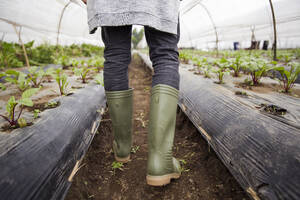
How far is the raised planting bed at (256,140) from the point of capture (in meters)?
0.56

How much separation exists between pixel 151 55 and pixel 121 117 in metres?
0.38

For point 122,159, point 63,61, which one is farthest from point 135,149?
point 63,61

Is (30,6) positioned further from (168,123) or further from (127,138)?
(168,123)

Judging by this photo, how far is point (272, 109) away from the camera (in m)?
0.90

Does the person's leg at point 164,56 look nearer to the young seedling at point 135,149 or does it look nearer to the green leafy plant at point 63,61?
the young seedling at point 135,149

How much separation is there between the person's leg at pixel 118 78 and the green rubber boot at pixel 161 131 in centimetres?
21

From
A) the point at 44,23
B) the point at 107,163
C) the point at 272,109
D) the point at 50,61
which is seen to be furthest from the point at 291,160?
the point at 44,23

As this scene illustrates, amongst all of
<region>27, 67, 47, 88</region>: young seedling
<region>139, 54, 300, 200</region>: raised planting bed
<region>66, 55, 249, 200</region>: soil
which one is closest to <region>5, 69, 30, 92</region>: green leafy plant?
<region>27, 67, 47, 88</region>: young seedling

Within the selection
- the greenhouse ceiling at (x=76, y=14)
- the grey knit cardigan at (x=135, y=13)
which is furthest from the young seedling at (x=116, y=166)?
the greenhouse ceiling at (x=76, y=14)

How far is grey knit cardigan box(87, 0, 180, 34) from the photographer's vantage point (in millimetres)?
700

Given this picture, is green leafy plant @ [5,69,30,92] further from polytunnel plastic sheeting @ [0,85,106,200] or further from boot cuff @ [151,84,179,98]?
boot cuff @ [151,84,179,98]

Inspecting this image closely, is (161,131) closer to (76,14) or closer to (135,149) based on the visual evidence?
(135,149)

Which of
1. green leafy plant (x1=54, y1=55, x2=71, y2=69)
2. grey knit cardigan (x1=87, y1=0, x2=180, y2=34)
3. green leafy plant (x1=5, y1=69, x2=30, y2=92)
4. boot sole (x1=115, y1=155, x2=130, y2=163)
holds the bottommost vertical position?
boot sole (x1=115, y1=155, x2=130, y2=163)

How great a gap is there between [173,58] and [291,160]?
1.96 ft
